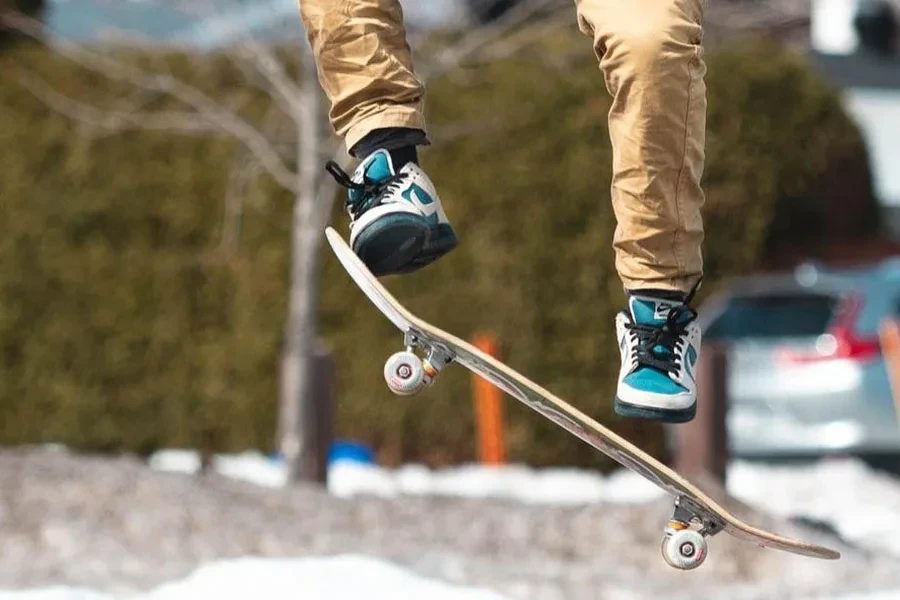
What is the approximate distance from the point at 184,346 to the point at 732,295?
3652 mm

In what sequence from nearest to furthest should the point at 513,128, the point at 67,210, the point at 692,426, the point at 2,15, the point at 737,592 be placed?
the point at 737,592
the point at 692,426
the point at 2,15
the point at 513,128
the point at 67,210

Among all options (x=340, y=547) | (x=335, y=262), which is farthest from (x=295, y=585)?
(x=335, y=262)

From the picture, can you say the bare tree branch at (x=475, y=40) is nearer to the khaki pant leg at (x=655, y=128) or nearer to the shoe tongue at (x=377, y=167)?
the shoe tongue at (x=377, y=167)

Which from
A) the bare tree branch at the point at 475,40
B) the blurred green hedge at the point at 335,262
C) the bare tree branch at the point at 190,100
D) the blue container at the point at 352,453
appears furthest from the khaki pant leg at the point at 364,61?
the blue container at the point at 352,453

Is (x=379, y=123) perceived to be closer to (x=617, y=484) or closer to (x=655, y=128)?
(x=655, y=128)

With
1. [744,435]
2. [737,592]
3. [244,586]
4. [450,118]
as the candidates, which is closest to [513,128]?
[450,118]

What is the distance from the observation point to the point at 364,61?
3537mm

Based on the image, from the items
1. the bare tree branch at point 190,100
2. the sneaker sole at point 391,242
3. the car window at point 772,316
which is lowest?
the sneaker sole at point 391,242

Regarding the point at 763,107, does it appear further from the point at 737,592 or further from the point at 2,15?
the point at 737,592

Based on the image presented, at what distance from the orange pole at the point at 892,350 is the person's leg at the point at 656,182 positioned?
615 centimetres

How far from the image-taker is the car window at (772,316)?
9805 mm

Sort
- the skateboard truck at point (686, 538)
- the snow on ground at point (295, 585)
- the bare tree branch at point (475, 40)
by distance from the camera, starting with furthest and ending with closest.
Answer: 1. the bare tree branch at point (475, 40)
2. the snow on ground at point (295, 585)
3. the skateboard truck at point (686, 538)

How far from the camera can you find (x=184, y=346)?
35.3 feet

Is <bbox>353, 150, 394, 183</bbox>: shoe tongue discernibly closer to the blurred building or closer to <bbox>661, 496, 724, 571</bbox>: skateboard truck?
<bbox>661, 496, 724, 571</bbox>: skateboard truck
